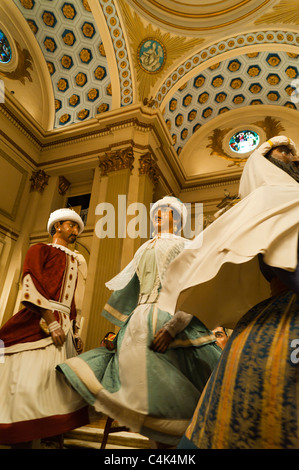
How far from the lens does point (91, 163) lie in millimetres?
8641

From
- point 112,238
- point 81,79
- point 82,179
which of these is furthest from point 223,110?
point 112,238

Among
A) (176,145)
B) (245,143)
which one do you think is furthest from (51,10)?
(245,143)

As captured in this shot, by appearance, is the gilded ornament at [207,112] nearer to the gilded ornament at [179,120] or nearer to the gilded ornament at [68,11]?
the gilded ornament at [179,120]

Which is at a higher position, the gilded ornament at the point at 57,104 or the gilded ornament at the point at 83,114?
the gilded ornament at the point at 57,104

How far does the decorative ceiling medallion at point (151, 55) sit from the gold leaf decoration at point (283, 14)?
102 inches

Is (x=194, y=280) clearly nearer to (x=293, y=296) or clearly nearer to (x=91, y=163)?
(x=293, y=296)

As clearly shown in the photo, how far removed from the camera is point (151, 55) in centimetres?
904

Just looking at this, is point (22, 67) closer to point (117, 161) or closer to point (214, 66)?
point (117, 161)

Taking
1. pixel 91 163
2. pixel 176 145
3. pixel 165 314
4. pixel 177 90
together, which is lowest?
pixel 165 314

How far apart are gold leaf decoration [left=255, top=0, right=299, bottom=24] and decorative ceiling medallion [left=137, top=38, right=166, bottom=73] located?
8.49ft

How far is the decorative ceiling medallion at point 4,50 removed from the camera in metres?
8.34

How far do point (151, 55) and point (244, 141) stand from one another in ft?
13.1

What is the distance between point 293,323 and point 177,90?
379 inches

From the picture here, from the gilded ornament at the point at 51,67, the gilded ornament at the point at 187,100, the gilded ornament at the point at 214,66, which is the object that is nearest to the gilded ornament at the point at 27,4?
the gilded ornament at the point at 51,67
